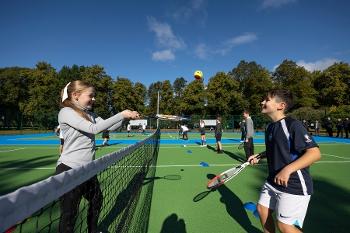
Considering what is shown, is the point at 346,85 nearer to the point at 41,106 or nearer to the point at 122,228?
the point at 41,106

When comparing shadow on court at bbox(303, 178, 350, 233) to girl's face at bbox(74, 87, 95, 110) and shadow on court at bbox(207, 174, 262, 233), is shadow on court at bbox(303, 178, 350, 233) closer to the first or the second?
shadow on court at bbox(207, 174, 262, 233)

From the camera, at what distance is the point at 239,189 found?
283 inches

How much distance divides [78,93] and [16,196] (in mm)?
2341

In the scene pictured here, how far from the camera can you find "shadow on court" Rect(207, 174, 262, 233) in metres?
4.71

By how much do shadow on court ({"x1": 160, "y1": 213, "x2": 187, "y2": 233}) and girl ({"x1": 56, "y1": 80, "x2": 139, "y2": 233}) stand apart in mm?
1648

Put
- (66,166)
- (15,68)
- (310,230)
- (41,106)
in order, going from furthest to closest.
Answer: (15,68), (41,106), (310,230), (66,166)

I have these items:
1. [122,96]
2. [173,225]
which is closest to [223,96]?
[122,96]

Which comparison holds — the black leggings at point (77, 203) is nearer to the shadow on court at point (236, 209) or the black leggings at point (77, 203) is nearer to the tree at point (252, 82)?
the shadow on court at point (236, 209)

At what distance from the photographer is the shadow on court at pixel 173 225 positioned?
4.59m

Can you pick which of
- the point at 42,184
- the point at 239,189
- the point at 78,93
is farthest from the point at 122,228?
the point at 239,189

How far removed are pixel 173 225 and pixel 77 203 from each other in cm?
227

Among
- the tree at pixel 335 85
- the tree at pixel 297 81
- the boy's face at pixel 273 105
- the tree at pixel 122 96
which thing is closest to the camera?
the boy's face at pixel 273 105

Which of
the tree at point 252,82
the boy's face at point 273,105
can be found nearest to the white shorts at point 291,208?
the boy's face at point 273,105

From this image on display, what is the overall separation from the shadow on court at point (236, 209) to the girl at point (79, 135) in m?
2.59
